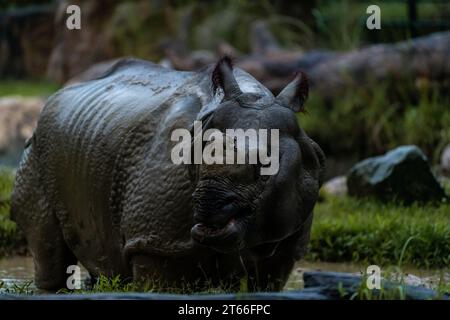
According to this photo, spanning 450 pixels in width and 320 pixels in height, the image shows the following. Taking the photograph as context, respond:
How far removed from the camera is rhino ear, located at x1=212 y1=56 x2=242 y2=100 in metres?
5.78

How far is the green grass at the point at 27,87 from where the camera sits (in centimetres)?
2128

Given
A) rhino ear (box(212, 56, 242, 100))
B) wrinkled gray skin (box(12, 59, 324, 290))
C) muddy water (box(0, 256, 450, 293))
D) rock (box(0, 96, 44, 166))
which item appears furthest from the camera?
rock (box(0, 96, 44, 166))

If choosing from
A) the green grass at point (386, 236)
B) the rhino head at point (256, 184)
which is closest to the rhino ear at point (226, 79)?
Result: the rhino head at point (256, 184)

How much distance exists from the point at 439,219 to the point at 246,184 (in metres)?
4.46

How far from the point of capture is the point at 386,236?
916cm

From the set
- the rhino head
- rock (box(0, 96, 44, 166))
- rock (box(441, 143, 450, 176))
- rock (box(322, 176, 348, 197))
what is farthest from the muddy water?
rock (box(0, 96, 44, 166))

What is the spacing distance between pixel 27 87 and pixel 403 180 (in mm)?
13789

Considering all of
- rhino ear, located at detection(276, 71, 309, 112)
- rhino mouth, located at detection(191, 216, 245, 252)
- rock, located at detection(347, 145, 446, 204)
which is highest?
rhino ear, located at detection(276, 71, 309, 112)

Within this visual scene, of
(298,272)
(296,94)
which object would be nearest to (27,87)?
(298,272)

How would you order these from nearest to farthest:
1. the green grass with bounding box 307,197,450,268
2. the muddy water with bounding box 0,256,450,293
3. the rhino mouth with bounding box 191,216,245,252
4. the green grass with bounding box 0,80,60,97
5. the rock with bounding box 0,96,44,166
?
the rhino mouth with bounding box 191,216,245,252 → the muddy water with bounding box 0,256,450,293 → the green grass with bounding box 307,197,450,268 → the rock with bounding box 0,96,44,166 → the green grass with bounding box 0,80,60,97

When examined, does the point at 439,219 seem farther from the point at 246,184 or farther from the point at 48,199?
the point at 246,184

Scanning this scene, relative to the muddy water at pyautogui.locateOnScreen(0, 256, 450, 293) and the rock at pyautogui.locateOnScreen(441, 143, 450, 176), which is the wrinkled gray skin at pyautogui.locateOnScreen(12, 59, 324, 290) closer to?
the muddy water at pyautogui.locateOnScreen(0, 256, 450, 293)

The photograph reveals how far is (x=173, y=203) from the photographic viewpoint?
5.99m
